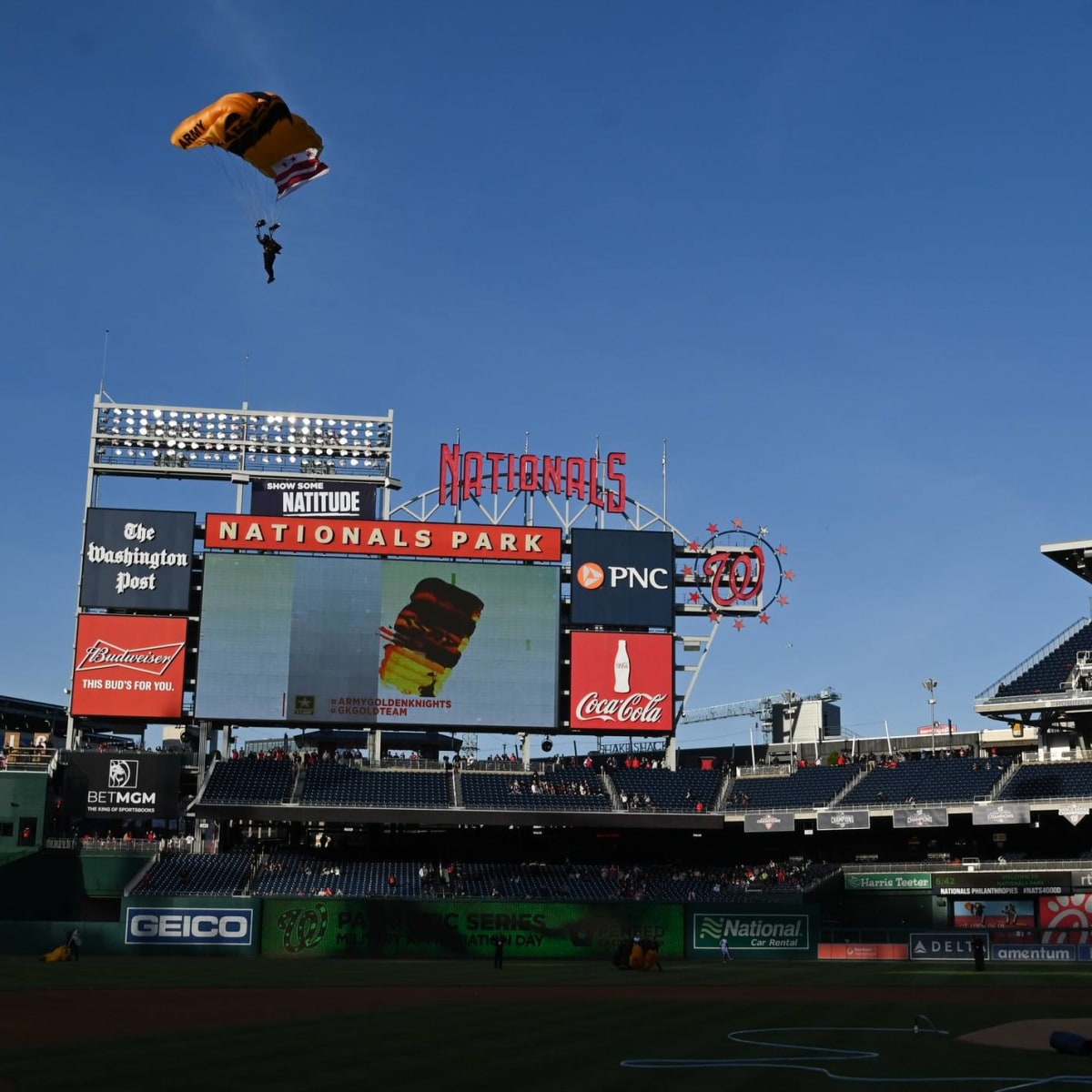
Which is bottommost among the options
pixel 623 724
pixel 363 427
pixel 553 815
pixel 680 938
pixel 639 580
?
pixel 680 938

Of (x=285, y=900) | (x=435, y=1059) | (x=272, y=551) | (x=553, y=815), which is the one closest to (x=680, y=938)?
(x=553, y=815)

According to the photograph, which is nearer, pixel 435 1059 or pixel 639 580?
pixel 435 1059

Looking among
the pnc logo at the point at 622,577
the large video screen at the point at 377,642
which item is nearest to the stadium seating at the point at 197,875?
the large video screen at the point at 377,642

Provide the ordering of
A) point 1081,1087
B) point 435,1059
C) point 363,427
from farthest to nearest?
point 363,427
point 435,1059
point 1081,1087

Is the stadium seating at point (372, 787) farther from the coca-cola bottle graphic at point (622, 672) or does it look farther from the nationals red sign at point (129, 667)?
the coca-cola bottle graphic at point (622, 672)

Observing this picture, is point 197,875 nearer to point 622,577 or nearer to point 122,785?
point 122,785

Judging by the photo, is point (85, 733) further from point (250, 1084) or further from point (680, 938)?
point (250, 1084)
